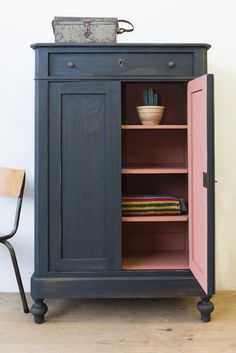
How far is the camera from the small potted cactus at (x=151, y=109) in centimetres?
247

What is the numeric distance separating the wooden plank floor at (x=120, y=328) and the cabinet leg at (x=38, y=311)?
0.04m

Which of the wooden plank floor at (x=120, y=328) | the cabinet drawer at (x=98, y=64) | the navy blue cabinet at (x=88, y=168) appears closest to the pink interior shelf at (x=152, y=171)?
the navy blue cabinet at (x=88, y=168)

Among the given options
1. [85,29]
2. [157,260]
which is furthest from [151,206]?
[85,29]

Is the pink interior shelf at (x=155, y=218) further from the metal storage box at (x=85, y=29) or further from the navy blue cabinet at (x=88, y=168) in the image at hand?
the metal storage box at (x=85, y=29)

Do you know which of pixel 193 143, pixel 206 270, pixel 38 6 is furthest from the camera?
pixel 38 6

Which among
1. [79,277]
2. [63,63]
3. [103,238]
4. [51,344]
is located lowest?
[51,344]

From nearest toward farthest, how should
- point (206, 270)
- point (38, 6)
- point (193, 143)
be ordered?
point (206, 270) → point (193, 143) → point (38, 6)

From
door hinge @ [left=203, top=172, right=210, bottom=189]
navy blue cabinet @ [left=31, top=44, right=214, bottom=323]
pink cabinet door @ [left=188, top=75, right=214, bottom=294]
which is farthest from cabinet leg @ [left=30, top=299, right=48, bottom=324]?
door hinge @ [left=203, top=172, right=210, bottom=189]

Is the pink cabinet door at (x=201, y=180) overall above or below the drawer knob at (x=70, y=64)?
below

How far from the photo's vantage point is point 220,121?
2811mm

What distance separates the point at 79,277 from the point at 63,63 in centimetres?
106

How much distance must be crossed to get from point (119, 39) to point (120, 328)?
1635 millimetres

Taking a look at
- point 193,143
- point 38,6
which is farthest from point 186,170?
point 38,6

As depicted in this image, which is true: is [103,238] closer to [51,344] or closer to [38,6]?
[51,344]
